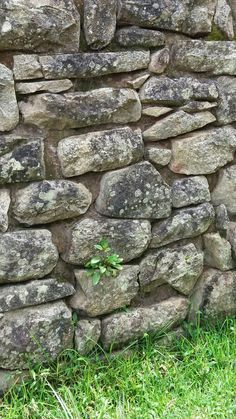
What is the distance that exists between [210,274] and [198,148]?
630 mm

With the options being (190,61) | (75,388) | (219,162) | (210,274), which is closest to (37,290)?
(75,388)

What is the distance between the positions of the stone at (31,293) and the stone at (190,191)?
656 millimetres

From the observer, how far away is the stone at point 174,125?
217 centimetres

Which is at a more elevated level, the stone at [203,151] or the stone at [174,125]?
the stone at [174,125]

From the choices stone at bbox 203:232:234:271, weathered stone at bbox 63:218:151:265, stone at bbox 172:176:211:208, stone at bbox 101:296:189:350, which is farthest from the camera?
stone at bbox 203:232:234:271

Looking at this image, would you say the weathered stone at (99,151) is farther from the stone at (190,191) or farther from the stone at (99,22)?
the stone at (99,22)

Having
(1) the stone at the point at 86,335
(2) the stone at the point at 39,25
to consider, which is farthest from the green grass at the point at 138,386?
(2) the stone at the point at 39,25

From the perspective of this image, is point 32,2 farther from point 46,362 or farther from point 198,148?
point 46,362

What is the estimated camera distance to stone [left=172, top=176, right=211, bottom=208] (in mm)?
2236

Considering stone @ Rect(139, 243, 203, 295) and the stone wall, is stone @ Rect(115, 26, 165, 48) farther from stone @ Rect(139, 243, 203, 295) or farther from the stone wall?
stone @ Rect(139, 243, 203, 295)

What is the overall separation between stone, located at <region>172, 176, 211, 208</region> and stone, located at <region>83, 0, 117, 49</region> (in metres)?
0.72

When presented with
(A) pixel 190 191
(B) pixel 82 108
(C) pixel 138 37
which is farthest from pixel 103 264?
(C) pixel 138 37

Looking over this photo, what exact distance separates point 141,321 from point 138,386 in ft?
1.09

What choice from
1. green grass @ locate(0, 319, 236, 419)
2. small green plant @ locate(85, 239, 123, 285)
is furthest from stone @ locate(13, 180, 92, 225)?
green grass @ locate(0, 319, 236, 419)
